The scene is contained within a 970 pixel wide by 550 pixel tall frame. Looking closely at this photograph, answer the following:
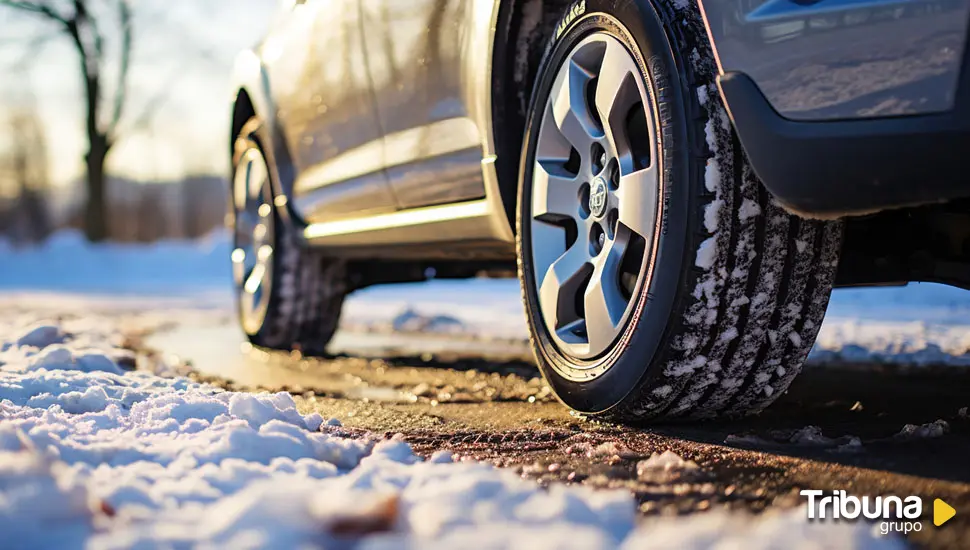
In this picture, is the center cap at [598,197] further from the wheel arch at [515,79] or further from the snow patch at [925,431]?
the snow patch at [925,431]

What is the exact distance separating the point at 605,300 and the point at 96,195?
66.8 feet

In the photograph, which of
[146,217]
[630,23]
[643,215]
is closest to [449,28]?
[630,23]

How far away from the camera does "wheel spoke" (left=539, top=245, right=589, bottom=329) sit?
231cm

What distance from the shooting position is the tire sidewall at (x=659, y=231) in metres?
1.93

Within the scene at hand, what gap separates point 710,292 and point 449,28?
4.34ft

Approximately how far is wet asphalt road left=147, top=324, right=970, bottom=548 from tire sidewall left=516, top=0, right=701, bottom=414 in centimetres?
12

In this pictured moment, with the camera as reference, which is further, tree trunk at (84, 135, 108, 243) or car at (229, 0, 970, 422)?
tree trunk at (84, 135, 108, 243)

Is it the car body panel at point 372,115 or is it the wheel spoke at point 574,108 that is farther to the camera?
the car body panel at point 372,115

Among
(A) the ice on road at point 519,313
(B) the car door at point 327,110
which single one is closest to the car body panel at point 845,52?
(B) the car door at point 327,110

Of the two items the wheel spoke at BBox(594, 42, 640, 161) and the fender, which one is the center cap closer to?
the wheel spoke at BBox(594, 42, 640, 161)

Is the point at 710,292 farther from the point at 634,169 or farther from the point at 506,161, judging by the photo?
the point at 506,161

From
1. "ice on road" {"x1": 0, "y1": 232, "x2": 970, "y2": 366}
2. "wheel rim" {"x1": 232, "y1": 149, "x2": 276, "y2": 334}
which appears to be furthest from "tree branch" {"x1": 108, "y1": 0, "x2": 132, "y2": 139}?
"wheel rim" {"x1": 232, "y1": 149, "x2": 276, "y2": 334}

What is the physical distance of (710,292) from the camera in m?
1.90

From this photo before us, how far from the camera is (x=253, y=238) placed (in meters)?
4.72
